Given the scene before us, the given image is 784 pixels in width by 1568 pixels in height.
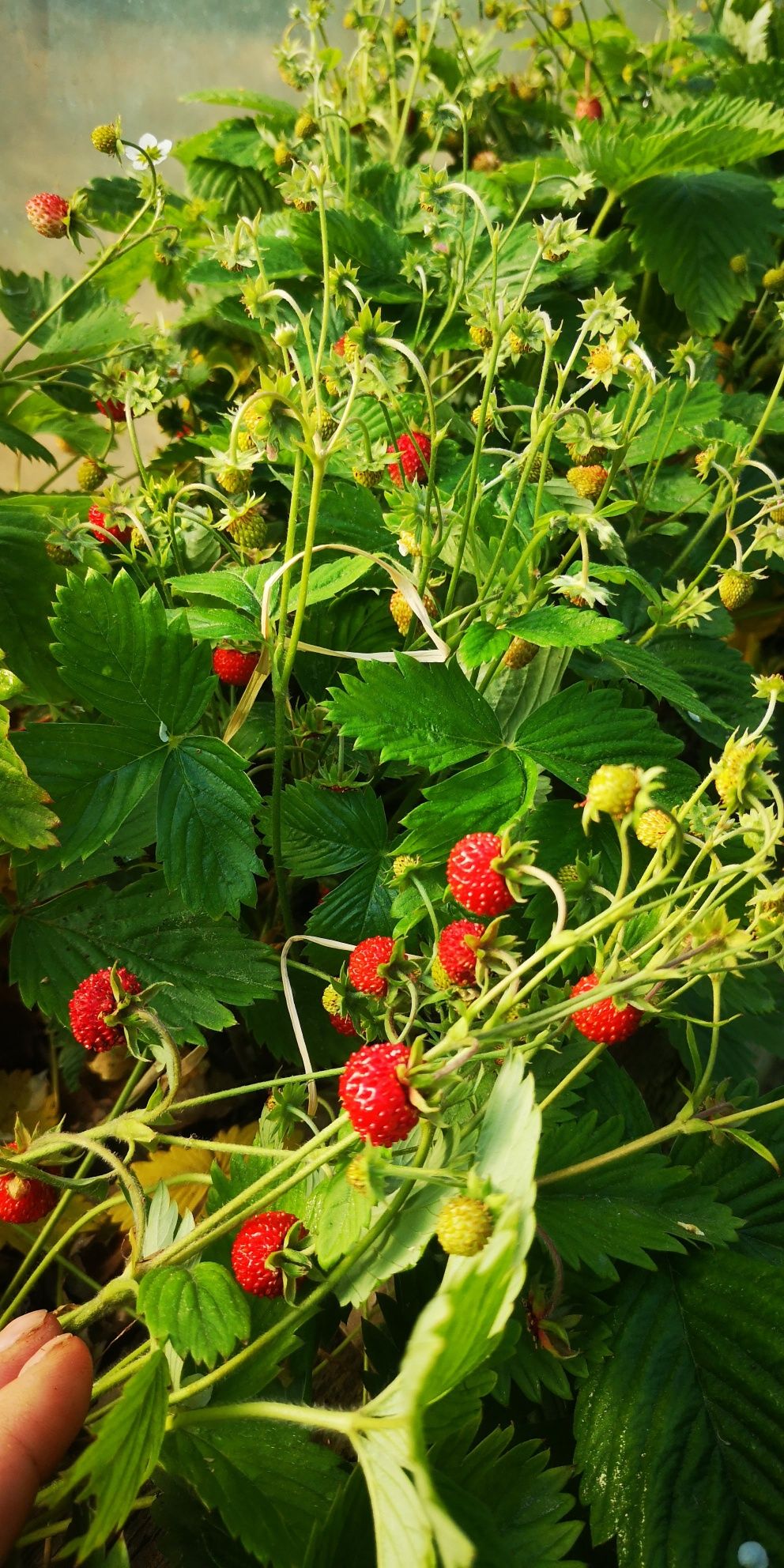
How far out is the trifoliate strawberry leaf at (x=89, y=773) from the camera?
22.3 inches

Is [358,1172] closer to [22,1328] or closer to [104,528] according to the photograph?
[22,1328]

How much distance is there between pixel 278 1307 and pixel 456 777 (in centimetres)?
28

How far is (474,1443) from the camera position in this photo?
1.73 ft

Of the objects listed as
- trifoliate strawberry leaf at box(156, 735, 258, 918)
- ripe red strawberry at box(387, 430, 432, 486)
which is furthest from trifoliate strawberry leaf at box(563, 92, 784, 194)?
trifoliate strawberry leaf at box(156, 735, 258, 918)

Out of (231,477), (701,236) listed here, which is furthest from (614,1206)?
(701,236)

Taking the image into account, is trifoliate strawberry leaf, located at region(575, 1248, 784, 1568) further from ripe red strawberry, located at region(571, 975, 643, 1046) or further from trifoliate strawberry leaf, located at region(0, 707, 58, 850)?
trifoliate strawberry leaf, located at region(0, 707, 58, 850)

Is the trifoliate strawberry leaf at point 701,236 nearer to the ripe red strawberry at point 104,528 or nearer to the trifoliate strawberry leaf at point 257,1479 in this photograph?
the ripe red strawberry at point 104,528

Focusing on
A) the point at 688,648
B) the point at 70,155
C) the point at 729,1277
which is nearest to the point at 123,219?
the point at 70,155

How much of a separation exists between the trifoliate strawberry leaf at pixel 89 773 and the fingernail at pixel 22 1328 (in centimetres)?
22

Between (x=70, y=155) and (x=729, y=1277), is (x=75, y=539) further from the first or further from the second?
(x=70, y=155)

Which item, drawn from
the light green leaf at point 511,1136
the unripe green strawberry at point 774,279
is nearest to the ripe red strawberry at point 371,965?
the light green leaf at point 511,1136

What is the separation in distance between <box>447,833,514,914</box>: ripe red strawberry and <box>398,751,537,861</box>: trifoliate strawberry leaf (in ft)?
0.57

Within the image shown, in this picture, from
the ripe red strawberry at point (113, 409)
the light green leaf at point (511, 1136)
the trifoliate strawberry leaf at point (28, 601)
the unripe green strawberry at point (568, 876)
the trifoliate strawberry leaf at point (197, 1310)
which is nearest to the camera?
the light green leaf at point (511, 1136)

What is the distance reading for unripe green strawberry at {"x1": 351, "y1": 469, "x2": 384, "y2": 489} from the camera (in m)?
0.66
